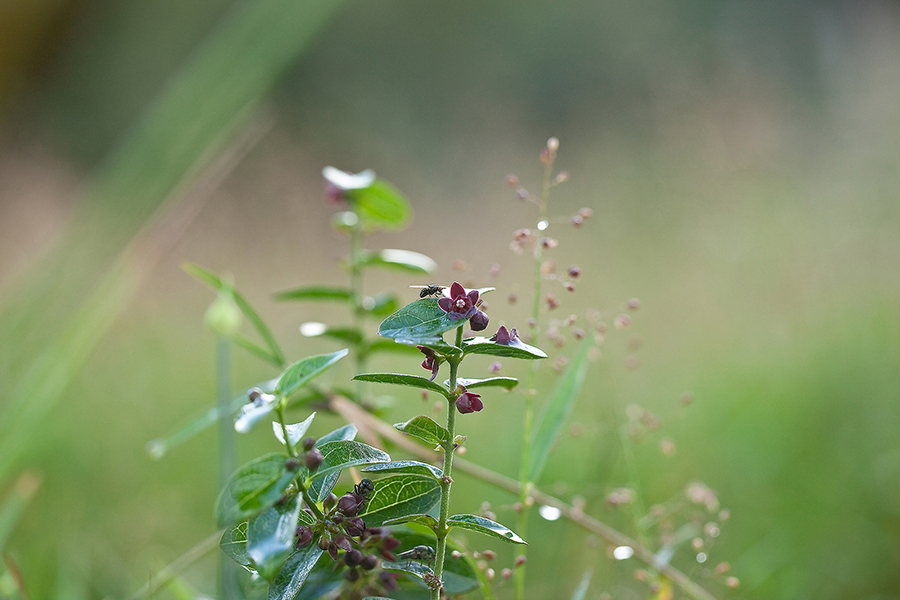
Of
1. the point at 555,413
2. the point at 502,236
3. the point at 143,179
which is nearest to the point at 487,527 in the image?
the point at 555,413

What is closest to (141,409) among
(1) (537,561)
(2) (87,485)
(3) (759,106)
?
(2) (87,485)

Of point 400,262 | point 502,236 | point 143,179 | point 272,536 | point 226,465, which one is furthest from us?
point 502,236

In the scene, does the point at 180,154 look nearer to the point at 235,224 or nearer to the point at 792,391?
the point at 792,391

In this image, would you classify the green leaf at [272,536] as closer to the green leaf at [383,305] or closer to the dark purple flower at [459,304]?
the dark purple flower at [459,304]

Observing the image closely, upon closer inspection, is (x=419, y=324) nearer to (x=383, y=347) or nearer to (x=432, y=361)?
(x=432, y=361)

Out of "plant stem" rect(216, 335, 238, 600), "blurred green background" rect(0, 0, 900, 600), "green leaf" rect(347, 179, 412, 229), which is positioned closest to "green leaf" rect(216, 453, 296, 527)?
"plant stem" rect(216, 335, 238, 600)

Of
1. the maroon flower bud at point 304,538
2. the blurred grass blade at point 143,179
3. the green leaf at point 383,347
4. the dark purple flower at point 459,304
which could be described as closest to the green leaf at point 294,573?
the maroon flower bud at point 304,538
